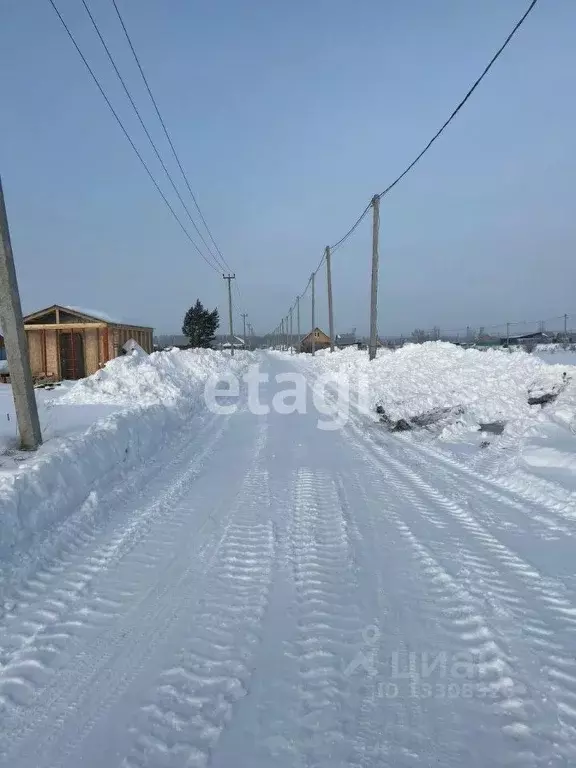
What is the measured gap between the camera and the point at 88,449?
286 inches

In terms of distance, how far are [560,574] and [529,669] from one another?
5.30 feet

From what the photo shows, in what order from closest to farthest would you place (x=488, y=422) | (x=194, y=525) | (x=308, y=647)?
(x=308, y=647) < (x=194, y=525) < (x=488, y=422)

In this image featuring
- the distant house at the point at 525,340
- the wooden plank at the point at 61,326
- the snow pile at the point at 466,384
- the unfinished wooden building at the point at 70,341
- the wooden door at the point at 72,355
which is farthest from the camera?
the distant house at the point at 525,340

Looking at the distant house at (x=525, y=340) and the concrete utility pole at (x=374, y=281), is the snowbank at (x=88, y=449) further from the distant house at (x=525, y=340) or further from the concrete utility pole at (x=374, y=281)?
the distant house at (x=525, y=340)

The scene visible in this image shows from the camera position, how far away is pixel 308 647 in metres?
3.26

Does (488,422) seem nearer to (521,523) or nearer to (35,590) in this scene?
(521,523)

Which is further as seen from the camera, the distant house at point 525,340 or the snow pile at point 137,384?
the distant house at point 525,340

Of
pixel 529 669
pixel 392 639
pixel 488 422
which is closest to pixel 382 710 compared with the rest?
pixel 392 639

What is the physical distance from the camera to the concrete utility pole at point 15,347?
7.10 metres

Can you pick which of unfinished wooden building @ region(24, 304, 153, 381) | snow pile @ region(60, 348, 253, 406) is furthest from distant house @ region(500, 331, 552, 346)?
unfinished wooden building @ region(24, 304, 153, 381)

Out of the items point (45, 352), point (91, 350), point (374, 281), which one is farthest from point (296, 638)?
point (45, 352)

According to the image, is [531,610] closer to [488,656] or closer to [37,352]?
[488,656]

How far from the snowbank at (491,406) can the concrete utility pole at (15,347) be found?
7.40 meters

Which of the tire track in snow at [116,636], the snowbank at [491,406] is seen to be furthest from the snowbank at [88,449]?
the snowbank at [491,406]
